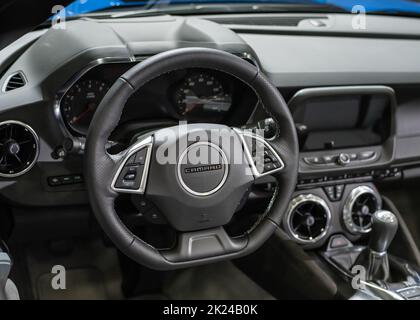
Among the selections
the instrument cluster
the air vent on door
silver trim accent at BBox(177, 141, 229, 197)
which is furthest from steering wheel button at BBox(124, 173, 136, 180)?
the air vent on door

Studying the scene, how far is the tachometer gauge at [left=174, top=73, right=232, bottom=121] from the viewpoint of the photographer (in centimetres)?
162

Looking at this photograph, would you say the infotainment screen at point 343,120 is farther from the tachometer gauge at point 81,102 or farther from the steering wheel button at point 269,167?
the tachometer gauge at point 81,102

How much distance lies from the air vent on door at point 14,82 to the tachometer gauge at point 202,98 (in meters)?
0.42

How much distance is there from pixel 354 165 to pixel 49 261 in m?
1.12

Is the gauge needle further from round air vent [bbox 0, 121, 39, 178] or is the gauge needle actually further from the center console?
the center console

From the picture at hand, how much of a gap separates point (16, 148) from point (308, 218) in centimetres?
98

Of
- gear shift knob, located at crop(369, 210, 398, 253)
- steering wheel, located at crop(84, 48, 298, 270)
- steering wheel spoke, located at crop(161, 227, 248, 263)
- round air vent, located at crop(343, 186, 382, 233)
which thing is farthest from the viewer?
round air vent, located at crop(343, 186, 382, 233)

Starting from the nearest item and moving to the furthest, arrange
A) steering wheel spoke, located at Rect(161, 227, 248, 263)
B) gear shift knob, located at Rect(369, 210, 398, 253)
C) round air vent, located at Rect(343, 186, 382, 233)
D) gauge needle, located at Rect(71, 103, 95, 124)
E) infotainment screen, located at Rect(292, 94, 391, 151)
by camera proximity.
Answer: steering wheel spoke, located at Rect(161, 227, 248, 263), gauge needle, located at Rect(71, 103, 95, 124), gear shift knob, located at Rect(369, 210, 398, 253), infotainment screen, located at Rect(292, 94, 391, 151), round air vent, located at Rect(343, 186, 382, 233)

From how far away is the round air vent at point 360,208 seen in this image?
2.00 meters

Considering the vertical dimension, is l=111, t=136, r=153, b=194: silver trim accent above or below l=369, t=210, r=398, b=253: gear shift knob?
above

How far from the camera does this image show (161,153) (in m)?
1.37

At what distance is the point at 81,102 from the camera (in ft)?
5.02


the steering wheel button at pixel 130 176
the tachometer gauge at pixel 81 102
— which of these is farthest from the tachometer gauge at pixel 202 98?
the steering wheel button at pixel 130 176
